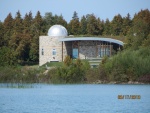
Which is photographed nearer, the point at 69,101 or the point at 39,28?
the point at 69,101

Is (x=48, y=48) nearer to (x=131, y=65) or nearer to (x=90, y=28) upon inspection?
(x=90, y=28)

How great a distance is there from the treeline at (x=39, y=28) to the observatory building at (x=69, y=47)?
109 inches

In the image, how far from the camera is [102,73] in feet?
166

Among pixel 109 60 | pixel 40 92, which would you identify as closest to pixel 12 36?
pixel 109 60

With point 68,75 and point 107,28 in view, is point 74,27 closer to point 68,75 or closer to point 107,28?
point 107,28

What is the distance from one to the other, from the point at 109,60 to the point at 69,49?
21.8 meters

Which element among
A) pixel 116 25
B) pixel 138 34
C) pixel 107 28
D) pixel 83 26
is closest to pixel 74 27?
pixel 83 26

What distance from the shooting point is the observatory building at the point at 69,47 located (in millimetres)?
71188

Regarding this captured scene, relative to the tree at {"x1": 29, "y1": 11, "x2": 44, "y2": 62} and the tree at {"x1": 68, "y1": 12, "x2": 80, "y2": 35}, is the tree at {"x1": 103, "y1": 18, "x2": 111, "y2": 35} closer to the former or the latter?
the tree at {"x1": 68, "y1": 12, "x2": 80, "y2": 35}

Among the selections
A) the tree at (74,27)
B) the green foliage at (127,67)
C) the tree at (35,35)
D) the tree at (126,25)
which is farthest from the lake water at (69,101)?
the tree at (74,27)

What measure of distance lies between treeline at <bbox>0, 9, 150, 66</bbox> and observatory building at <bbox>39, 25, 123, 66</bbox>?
9.12 feet

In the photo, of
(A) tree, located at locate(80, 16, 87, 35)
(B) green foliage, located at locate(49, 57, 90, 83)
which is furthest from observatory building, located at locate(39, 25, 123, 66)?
(B) green foliage, located at locate(49, 57, 90, 83)

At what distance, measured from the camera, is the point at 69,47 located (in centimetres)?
7344

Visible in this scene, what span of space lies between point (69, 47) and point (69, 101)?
40.4m
